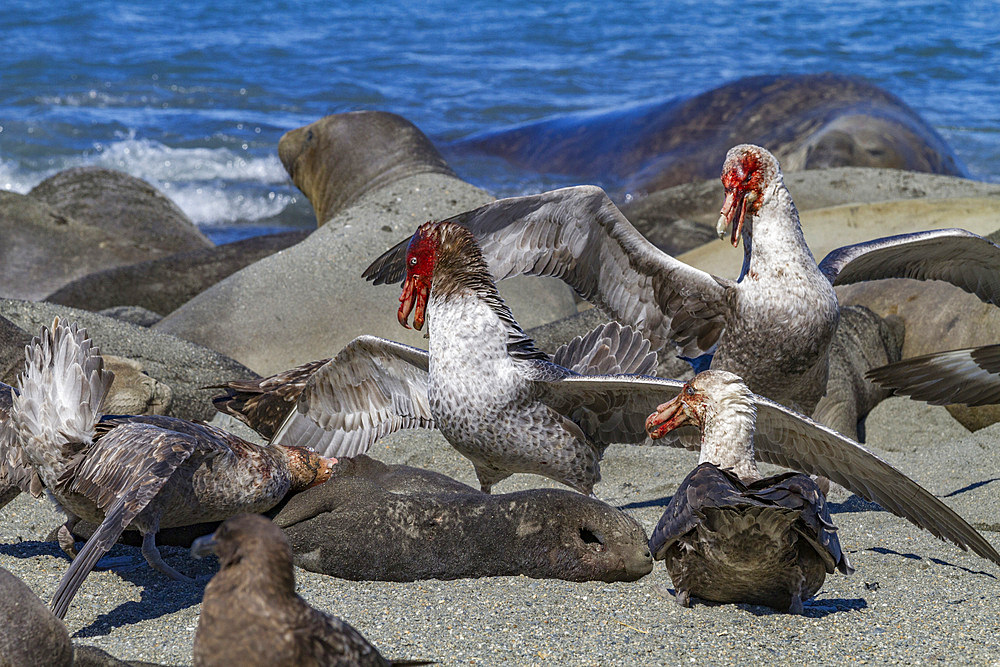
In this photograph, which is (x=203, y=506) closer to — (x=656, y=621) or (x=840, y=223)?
(x=656, y=621)

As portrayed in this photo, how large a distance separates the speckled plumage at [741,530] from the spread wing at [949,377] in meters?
1.88

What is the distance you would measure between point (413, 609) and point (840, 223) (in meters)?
6.15

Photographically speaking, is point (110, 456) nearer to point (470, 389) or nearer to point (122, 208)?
point (470, 389)

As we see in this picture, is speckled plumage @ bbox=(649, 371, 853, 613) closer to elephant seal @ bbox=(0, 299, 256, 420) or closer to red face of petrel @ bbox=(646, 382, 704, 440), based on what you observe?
red face of petrel @ bbox=(646, 382, 704, 440)

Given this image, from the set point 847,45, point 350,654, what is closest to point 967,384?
point 350,654

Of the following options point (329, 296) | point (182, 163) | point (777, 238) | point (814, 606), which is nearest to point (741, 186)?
point (777, 238)

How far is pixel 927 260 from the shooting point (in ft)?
20.3

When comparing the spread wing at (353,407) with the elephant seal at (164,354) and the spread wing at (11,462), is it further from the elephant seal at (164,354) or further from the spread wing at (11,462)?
the spread wing at (11,462)

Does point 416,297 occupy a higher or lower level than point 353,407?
higher

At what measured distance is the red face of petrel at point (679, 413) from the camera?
4.18 metres

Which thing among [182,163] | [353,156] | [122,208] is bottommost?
[182,163]

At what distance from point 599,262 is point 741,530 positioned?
2.46 m

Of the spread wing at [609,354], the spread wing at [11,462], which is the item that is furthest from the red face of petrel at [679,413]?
the spread wing at [11,462]

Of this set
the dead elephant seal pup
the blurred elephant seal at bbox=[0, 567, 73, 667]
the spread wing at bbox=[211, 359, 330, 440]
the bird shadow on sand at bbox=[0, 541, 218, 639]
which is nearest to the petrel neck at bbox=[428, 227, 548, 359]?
the dead elephant seal pup
